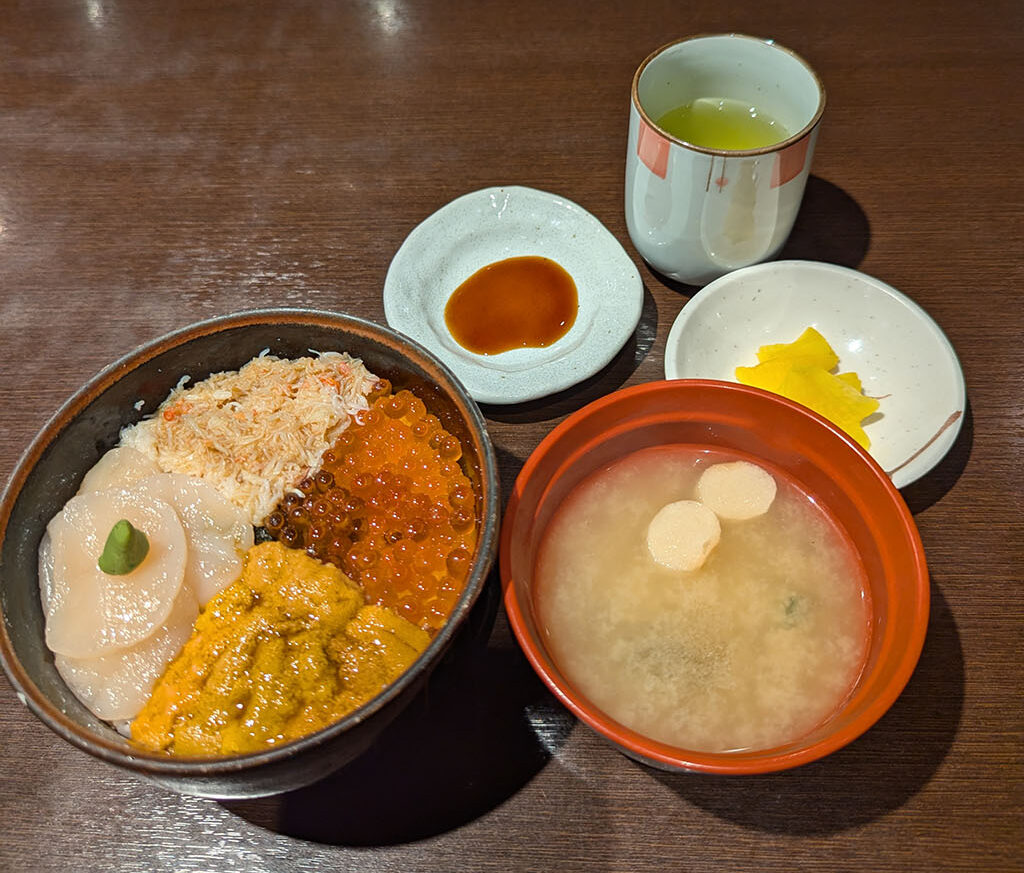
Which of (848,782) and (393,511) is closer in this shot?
(848,782)

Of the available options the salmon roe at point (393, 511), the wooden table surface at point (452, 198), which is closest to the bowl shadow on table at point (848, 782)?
the wooden table surface at point (452, 198)

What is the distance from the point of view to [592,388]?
1342 mm

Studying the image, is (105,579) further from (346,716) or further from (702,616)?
(702,616)

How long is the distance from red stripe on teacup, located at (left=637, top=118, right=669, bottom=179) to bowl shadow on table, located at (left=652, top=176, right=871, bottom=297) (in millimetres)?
237

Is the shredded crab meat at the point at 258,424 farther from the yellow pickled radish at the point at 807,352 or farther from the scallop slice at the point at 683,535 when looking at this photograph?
the yellow pickled radish at the point at 807,352

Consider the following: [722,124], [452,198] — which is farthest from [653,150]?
[452,198]

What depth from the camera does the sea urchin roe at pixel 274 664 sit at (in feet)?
2.92

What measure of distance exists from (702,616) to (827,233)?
0.86 metres

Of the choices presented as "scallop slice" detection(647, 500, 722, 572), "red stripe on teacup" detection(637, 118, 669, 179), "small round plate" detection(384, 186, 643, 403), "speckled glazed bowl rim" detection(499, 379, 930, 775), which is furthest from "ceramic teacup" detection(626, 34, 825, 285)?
"scallop slice" detection(647, 500, 722, 572)

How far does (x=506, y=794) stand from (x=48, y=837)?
0.57 metres

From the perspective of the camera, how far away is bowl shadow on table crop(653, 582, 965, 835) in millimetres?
956

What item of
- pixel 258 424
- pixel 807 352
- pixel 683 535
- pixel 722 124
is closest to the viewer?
pixel 683 535

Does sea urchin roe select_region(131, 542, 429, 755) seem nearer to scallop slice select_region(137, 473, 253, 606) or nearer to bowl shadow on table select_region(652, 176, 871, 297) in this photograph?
scallop slice select_region(137, 473, 253, 606)

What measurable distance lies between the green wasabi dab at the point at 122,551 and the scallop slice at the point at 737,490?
72cm
